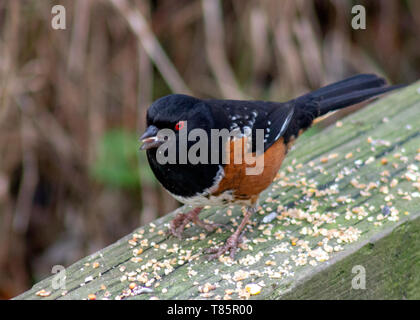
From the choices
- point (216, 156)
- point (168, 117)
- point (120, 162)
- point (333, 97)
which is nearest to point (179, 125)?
point (168, 117)

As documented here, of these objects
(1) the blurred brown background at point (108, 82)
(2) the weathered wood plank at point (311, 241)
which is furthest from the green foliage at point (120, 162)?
(2) the weathered wood plank at point (311, 241)

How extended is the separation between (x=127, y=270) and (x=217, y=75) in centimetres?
220

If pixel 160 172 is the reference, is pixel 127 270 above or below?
below

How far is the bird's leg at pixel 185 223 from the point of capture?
2055 millimetres

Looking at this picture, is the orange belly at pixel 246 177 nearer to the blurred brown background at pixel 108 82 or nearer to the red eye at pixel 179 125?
the red eye at pixel 179 125

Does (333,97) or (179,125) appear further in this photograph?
(333,97)

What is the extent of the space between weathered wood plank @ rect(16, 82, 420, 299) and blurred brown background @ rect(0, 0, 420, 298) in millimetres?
1438

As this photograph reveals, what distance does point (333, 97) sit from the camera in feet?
9.37

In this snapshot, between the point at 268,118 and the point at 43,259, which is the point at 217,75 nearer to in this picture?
the point at 268,118

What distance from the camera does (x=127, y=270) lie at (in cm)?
178

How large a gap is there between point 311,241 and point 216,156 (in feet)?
Answer: 1.86

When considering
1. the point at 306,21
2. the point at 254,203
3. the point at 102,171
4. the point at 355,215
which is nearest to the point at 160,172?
the point at 254,203

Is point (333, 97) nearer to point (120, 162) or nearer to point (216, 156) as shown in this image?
point (216, 156)

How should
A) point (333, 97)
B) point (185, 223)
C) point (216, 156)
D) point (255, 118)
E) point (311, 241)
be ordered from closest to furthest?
point (311, 241)
point (185, 223)
point (216, 156)
point (255, 118)
point (333, 97)
